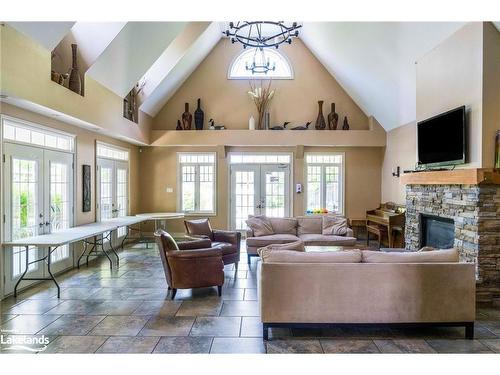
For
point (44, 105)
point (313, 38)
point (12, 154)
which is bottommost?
point (12, 154)

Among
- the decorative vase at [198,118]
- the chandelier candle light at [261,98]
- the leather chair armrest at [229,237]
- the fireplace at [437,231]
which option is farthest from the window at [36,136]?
the fireplace at [437,231]

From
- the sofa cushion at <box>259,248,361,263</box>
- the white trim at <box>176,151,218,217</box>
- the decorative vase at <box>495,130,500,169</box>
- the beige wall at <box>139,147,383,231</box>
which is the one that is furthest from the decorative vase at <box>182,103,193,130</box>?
the decorative vase at <box>495,130,500,169</box>

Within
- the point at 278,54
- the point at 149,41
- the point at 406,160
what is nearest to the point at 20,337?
the point at 149,41

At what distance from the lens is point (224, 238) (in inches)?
237

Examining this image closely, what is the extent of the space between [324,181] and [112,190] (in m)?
5.57

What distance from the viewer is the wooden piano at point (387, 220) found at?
23.3 feet

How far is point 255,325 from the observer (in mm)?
3578

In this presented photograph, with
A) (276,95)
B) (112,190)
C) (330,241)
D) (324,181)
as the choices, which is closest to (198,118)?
(276,95)

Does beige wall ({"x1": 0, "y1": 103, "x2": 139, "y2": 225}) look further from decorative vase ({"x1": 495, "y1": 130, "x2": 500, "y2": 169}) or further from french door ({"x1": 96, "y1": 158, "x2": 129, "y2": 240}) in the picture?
decorative vase ({"x1": 495, "y1": 130, "x2": 500, "y2": 169})

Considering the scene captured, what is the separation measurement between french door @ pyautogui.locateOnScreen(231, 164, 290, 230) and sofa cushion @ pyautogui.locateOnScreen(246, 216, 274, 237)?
106 inches

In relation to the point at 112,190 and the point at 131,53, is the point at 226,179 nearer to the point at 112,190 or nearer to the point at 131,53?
the point at 112,190

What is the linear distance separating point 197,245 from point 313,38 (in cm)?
603

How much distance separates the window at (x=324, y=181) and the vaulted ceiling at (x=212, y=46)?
1.69 meters

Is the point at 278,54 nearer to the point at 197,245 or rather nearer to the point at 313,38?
the point at 313,38
